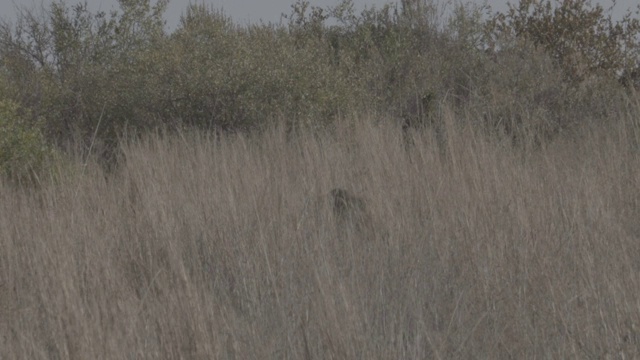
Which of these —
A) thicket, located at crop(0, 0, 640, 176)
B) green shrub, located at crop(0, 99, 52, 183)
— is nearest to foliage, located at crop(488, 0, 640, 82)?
thicket, located at crop(0, 0, 640, 176)

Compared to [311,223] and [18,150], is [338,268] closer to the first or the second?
[311,223]

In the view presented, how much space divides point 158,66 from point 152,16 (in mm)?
4878

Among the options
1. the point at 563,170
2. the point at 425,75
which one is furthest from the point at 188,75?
the point at 563,170

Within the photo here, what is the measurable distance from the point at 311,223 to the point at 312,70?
7.36 m

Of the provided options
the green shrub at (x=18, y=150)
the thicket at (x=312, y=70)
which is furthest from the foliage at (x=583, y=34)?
the green shrub at (x=18, y=150)

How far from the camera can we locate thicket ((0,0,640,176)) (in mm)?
12516

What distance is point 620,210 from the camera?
6309mm

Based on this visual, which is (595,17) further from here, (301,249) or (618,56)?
(301,249)

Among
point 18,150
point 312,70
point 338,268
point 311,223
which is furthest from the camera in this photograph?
point 312,70

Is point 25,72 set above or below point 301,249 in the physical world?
above

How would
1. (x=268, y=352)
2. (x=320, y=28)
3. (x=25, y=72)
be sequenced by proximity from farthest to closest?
(x=320, y=28), (x=25, y=72), (x=268, y=352)

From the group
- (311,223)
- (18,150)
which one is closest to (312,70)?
(18,150)

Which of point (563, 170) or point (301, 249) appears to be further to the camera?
point (563, 170)

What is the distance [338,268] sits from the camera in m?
4.54
